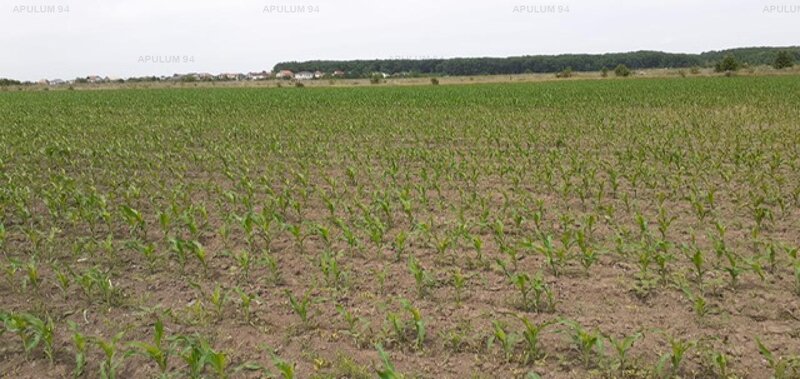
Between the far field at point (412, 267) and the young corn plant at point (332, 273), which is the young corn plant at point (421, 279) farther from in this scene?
the young corn plant at point (332, 273)

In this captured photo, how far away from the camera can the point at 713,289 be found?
4.75 m

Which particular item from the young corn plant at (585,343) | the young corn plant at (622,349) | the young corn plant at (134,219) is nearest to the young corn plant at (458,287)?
the young corn plant at (585,343)

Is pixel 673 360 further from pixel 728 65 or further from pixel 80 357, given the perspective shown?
pixel 728 65

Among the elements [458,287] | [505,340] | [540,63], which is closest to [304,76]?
[540,63]

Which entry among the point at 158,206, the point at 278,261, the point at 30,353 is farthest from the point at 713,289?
the point at 158,206

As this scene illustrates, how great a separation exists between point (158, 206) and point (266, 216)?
7.37ft

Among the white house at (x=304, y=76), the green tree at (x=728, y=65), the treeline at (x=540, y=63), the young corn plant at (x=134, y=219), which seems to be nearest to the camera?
the young corn plant at (x=134, y=219)

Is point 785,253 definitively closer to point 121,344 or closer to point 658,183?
point 658,183

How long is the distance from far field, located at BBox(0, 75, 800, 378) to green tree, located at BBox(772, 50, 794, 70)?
2536 inches

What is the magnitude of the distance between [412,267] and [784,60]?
77.5 m

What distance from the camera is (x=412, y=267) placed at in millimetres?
4957

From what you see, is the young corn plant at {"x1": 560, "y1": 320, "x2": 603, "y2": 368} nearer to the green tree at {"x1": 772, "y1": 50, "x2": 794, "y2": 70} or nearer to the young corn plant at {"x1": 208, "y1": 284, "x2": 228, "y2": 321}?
the young corn plant at {"x1": 208, "y1": 284, "x2": 228, "y2": 321}

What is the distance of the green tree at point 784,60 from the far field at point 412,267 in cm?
6442

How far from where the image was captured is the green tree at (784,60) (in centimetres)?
6419
